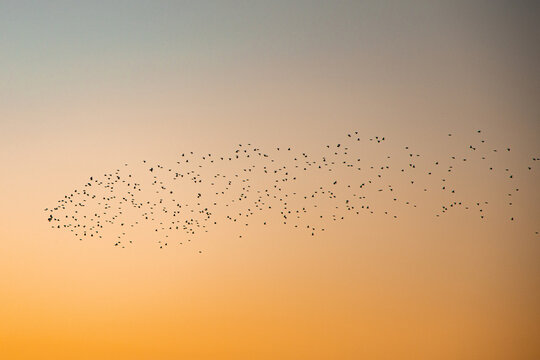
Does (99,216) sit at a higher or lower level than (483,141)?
lower

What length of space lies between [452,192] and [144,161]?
10.8 m

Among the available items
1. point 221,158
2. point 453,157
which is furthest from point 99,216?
point 453,157

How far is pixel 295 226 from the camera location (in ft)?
121

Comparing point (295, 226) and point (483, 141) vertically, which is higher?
point (483, 141)

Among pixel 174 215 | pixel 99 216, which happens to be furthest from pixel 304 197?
pixel 99 216

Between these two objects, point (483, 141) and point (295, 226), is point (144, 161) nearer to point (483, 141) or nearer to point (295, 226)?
point (295, 226)

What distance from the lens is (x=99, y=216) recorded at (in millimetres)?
36438

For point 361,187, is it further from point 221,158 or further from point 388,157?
point 221,158

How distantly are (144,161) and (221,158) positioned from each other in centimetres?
268

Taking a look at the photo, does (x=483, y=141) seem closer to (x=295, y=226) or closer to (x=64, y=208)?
(x=295, y=226)

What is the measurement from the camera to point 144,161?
36125 millimetres

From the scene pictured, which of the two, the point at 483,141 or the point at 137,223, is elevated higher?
the point at 483,141

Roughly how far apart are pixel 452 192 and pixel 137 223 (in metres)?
11.1

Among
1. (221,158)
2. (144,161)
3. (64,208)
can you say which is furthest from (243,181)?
(64,208)
